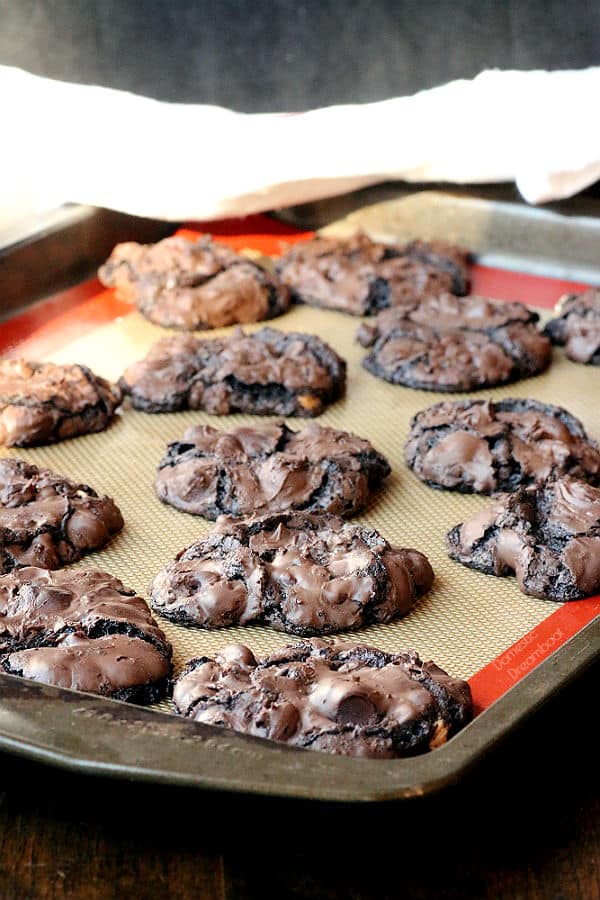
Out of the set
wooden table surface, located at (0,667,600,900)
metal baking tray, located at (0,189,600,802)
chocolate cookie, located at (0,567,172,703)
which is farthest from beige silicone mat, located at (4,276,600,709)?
Answer: wooden table surface, located at (0,667,600,900)

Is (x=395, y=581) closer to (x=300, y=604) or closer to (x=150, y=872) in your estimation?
(x=300, y=604)

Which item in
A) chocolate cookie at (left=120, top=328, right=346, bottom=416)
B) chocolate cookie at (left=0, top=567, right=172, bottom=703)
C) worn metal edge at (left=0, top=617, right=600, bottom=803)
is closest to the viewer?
worn metal edge at (left=0, top=617, right=600, bottom=803)

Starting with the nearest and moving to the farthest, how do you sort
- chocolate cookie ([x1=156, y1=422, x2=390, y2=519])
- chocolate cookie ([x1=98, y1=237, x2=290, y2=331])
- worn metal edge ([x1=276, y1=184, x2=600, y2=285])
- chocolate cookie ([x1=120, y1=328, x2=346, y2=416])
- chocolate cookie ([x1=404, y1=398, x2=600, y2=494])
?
chocolate cookie ([x1=156, y1=422, x2=390, y2=519]), chocolate cookie ([x1=404, y1=398, x2=600, y2=494]), chocolate cookie ([x1=120, y1=328, x2=346, y2=416]), chocolate cookie ([x1=98, y1=237, x2=290, y2=331]), worn metal edge ([x1=276, y1=184, x2=600, y2=285])

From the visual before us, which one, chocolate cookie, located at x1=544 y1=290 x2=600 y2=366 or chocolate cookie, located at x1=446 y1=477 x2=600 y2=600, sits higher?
chocolate cookie, located at x1=446 y1=477 x2=600 y2=600

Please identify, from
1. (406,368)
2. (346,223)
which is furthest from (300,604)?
(346,223)

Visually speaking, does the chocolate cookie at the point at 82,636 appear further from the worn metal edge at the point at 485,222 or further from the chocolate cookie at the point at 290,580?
the worn metal edge at the point at 485,222

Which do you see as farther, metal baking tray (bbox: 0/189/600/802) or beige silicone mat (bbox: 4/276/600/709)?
beige silicone mat (bbox: 4/276/600/709)

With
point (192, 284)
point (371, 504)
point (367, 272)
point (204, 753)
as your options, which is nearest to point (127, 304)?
point (192, 284)

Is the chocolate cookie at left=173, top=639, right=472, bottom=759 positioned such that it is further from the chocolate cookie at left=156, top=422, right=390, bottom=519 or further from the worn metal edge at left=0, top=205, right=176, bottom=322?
the worn metal edge at left=0, top=205, right=176, bottom=322

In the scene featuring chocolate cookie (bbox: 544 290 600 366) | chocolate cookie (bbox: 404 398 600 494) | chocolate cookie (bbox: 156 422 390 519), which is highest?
chocolate cookie (bbox: 156 422 390 519)
